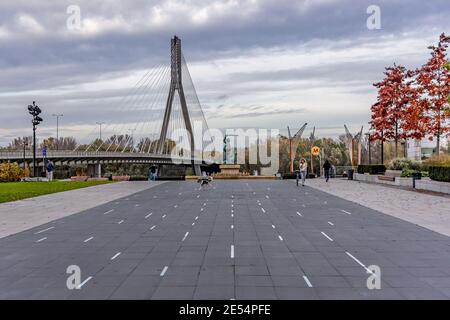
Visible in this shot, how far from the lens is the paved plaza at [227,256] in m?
8.70

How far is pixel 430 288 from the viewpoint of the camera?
877 cm

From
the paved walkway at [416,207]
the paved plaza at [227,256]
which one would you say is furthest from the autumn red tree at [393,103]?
the paved plaza at [227,256]

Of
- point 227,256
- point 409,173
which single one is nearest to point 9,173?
point 409,173

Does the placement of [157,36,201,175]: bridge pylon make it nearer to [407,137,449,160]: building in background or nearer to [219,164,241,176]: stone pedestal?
[219,164,241,176]: stone pedestal

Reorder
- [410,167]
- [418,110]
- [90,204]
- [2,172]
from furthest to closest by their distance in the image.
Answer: [2,172], [418,110], [410,167], [90,204]

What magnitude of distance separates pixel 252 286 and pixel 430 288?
313 cm

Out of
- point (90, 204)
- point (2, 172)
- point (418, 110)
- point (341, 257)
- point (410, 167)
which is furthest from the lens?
point (2, 172)

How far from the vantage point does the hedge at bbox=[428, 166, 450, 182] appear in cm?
2891

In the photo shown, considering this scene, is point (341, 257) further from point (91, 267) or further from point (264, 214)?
point (264, 214)

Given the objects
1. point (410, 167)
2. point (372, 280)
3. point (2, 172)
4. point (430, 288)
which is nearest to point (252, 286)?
point (372, 280)

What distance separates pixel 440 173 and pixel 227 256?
22.3m

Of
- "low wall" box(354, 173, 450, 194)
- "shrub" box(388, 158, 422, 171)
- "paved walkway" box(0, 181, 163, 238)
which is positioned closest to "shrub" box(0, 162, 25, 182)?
"paved walkway" box(0, 181, 163, 238)

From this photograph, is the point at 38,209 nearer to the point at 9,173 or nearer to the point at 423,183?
the point at 423,183

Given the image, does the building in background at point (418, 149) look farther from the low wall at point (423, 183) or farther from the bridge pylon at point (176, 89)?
the bridge pylon at point (176, 89)
